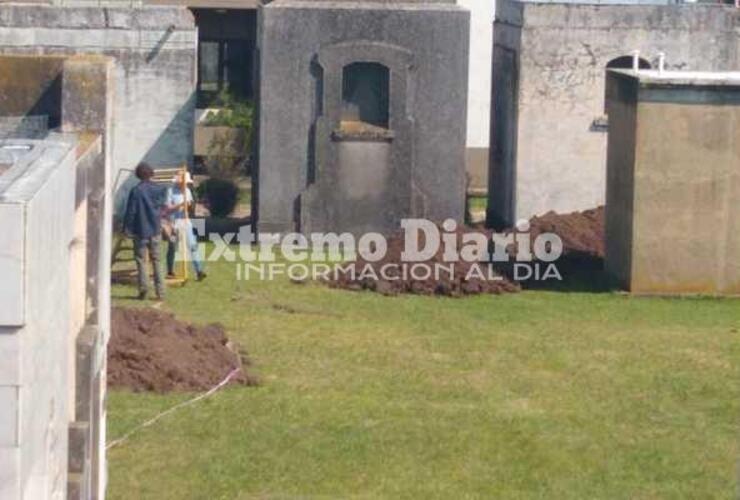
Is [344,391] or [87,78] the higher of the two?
[87,78]

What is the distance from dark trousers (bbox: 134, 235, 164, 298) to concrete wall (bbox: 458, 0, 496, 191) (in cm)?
1240

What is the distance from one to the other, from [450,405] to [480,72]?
18.8 m

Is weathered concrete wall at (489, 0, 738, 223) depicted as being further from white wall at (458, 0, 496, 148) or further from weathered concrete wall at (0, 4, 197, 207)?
white wall at (458, 0, 496, 148)

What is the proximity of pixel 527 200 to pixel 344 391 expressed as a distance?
34.9 feet

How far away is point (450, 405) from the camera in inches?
598

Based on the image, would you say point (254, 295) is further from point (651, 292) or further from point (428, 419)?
point (428, 419)

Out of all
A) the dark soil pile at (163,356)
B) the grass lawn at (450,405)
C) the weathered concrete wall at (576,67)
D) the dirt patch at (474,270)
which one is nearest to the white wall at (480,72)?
the weathered concrete wall at (576,67)

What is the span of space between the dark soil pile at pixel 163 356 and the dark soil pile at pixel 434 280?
5018 mm

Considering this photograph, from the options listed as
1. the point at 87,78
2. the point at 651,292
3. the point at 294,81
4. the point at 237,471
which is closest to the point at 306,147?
the point at 294,81

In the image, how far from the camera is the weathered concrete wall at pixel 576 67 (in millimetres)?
25547

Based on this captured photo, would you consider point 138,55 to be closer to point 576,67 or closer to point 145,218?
point 576,67

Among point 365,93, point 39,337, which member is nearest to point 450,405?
point 39,337

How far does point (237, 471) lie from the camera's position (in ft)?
42.2

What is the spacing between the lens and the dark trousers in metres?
19.5
